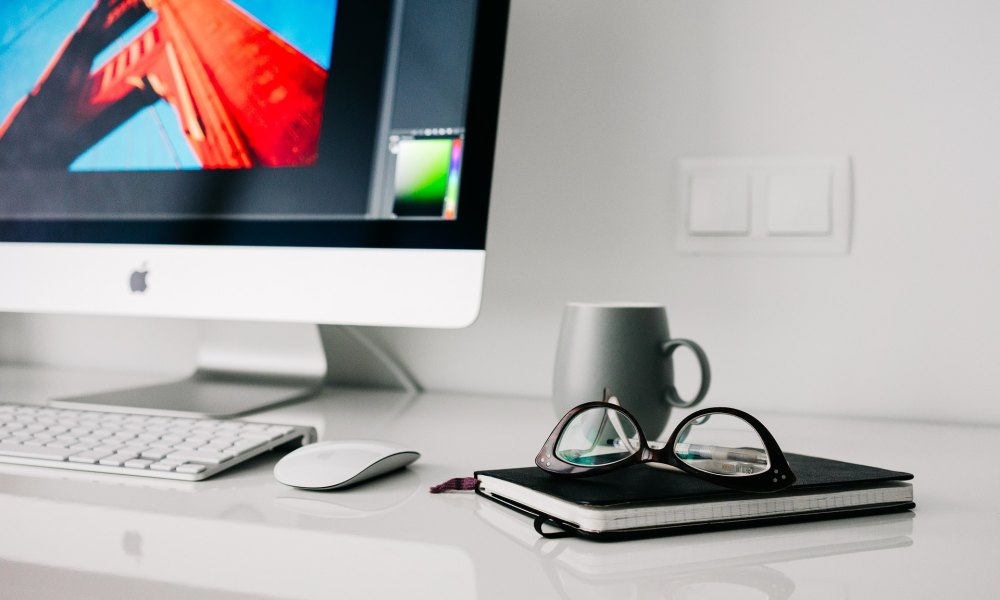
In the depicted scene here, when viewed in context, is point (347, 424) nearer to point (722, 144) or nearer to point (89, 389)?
point (89, 389)

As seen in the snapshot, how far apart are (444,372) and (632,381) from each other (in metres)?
0.36

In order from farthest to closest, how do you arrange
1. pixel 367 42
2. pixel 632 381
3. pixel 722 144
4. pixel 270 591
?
pixel 722 144 < pixel 367 42 < pixel 632 381 < pixel 270 591

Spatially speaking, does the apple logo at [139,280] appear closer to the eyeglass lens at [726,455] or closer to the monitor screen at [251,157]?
the monitor screen at [251,157]

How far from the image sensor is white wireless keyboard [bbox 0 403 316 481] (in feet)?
1.70

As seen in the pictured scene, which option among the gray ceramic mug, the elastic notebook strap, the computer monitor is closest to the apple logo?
the computer monitor

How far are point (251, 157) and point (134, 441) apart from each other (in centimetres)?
33

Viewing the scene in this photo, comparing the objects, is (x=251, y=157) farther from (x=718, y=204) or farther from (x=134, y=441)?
(x=718, y=204)

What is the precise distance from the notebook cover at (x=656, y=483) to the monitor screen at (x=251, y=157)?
0.83ft

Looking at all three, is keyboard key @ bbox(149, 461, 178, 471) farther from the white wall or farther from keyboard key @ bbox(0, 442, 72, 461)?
the white wall

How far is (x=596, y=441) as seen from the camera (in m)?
0.45

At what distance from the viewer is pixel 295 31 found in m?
0.79

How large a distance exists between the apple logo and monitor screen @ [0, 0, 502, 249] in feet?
0.11

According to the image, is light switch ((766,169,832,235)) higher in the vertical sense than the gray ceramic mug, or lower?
higher

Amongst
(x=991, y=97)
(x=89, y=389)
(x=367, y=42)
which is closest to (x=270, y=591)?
(x=367, y=42)
